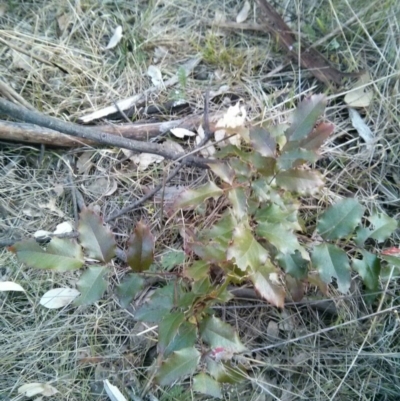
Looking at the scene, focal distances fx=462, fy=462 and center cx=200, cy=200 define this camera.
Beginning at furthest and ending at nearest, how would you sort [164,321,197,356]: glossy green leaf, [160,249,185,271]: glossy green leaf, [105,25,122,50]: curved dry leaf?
[105,25,122,50]: curved dry leaf < [160,249,185,271]: glossy green leaf < [164,321,197,356]: glossy green leaf

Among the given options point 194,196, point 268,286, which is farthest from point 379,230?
point 194,196

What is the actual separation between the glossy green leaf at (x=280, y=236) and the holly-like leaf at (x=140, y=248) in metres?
0.26

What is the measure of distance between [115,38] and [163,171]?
1.89 ft

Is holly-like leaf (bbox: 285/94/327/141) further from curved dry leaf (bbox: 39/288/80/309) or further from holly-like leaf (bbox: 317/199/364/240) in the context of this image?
curved dry leaf (bbox: 39/288/80/309)

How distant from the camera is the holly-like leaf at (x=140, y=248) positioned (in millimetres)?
1069

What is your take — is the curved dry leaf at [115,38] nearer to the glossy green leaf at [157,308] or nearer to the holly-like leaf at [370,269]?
the glossy green leaf at [157,308]

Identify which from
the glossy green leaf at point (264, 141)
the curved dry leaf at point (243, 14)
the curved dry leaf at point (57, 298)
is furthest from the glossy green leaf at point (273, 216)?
the curved dry leaf at point (243, 14)

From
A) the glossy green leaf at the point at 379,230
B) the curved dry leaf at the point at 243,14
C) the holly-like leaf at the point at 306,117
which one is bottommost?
the glossy green leaf at the point at 379,230

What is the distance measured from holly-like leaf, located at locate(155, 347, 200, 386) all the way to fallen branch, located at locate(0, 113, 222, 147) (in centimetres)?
74

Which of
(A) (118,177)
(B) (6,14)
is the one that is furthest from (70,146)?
(B) (6,14)

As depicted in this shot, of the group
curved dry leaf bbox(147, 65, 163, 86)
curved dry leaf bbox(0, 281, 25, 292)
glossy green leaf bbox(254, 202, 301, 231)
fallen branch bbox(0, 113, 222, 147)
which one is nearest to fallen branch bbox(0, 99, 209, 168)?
fallen branch bbox(0, 113, 222, 147)

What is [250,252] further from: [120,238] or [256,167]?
[120,238]

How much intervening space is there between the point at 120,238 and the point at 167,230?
0.15 metres

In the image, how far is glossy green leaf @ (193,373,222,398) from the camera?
104 cm
